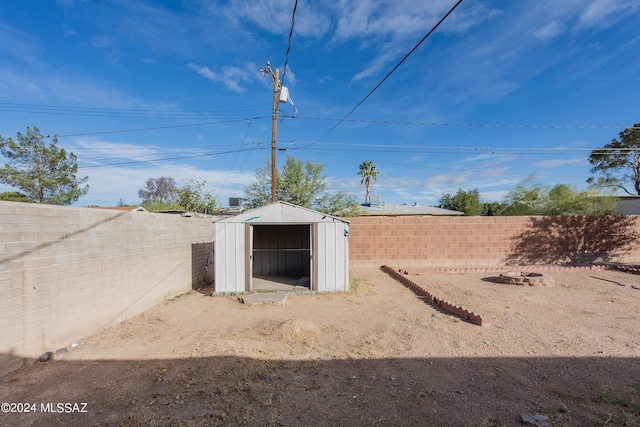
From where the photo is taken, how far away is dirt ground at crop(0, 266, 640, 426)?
3.00 metres

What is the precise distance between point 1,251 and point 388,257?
1117cm

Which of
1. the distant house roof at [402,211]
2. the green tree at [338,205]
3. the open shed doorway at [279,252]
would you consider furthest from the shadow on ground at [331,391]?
the distant house roof at [402,211]

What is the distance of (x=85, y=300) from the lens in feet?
16.3

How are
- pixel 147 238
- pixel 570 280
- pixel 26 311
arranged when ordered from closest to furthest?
pixel 26 311, pixel 147 238, pixel 570 280

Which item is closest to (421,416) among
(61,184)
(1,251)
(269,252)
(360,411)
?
(360,411)

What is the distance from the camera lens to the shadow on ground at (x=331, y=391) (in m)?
2.93

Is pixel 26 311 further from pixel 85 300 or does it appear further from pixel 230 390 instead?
pixel 230 390

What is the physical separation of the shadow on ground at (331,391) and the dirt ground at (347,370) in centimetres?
2

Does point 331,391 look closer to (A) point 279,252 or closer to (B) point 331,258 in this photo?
(B) point 331,258

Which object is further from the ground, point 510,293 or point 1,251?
point 1,251

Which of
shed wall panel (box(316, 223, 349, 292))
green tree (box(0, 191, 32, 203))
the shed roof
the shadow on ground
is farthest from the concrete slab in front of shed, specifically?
green tree (box(0, 191, 32, 203))

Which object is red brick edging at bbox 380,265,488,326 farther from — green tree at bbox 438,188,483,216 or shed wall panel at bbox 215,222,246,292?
green tree at bbox 438,188,483,216

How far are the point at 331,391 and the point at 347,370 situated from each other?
0.56 metres

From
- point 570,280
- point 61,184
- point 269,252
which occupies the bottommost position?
point 570,280
